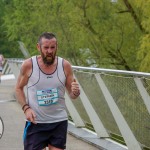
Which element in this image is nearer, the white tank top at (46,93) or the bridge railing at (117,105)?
the white tank top at (46,93)

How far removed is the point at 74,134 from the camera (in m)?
9.94

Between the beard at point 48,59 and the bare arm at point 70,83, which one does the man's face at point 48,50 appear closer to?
the beard at point 48,59

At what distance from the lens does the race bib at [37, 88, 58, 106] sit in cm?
495

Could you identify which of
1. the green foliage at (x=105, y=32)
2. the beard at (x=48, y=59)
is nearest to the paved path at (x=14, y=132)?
the beard at (x=48, y=59)

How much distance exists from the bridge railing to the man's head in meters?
1.78

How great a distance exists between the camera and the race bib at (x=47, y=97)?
4.95m

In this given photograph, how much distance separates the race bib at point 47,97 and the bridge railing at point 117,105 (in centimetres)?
169

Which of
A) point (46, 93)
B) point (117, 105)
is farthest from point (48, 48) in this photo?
point (117, 105)

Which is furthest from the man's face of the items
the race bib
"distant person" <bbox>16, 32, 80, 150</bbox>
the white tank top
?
the race bib

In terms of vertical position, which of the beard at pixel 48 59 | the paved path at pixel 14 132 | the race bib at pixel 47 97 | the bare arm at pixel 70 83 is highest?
the beard at pixel 48 59

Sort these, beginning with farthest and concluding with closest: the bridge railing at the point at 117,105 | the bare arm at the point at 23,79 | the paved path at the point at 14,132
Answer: the paved path at the point at 14,132 → the bridge railing at the point at 117,105 → the bare arm at the point at 23,79

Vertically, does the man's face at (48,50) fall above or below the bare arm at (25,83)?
above

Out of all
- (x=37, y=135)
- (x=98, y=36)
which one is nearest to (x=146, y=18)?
(x=98, y=36)

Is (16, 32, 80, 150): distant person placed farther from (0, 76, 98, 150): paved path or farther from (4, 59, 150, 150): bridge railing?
(0, 76, 98, 150): paved path
